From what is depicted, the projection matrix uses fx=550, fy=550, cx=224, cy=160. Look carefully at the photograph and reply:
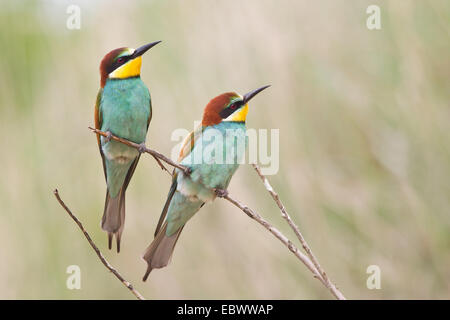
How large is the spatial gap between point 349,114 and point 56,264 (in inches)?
75.3

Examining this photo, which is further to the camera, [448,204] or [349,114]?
[349,114]

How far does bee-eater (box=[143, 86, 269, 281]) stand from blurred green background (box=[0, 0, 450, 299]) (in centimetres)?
138

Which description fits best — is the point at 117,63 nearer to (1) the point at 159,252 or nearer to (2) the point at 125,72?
(2) the point at 125,72

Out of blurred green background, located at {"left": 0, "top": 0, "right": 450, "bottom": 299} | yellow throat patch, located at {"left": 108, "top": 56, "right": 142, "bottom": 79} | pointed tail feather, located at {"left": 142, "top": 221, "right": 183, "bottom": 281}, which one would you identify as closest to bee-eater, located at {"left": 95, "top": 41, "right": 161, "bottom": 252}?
yellow throat patch, located at {"left": 108, "top": 56, "right": 142, "bottom": 79}

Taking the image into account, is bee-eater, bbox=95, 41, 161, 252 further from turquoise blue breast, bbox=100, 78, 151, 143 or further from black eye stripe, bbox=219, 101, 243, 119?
black eye stripe, bbox=219, 101, 243, 119

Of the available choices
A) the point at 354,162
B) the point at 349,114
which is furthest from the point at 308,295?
the point at 349,114

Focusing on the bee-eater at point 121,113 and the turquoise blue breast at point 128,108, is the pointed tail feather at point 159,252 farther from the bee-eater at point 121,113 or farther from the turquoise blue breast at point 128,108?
the turquoise blue breast at point 128,108

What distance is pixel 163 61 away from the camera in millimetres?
3176

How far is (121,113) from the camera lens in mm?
1423

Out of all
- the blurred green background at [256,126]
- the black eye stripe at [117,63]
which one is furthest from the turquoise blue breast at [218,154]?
the blurred green background at [256,126]

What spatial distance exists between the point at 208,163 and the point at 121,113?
0.86ft

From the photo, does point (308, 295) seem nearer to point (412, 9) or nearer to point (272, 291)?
point (272, 291)

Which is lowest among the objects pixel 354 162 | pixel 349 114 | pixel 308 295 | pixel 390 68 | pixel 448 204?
pixel 308 295

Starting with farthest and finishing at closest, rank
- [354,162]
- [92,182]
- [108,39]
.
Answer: [92,182] → [108,39] → [354,162]
